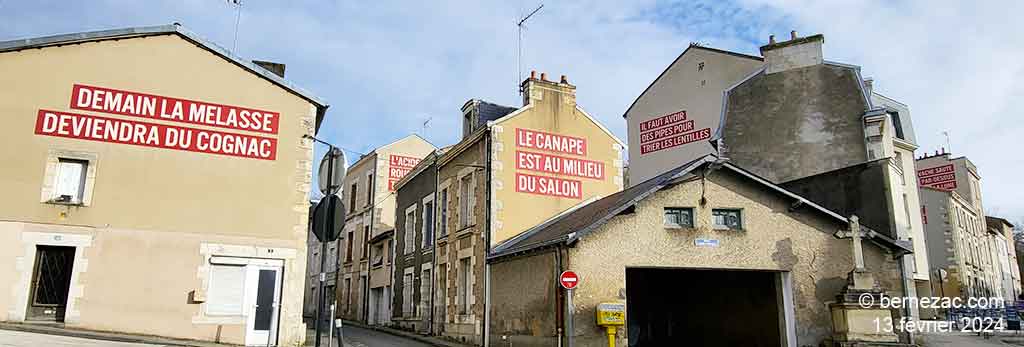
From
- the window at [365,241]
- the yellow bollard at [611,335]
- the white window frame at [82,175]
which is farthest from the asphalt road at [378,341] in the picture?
the window at [365,241]

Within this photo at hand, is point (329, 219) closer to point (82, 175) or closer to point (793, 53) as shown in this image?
point (82, 175)

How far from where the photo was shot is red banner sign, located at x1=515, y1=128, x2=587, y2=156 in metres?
18.0

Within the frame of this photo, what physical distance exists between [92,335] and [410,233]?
1288cm

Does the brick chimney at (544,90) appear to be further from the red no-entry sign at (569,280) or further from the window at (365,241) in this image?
the window at (365,241)

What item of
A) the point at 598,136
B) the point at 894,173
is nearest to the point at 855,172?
the point at 894,173

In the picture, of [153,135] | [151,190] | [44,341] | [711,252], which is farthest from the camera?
[711,252]

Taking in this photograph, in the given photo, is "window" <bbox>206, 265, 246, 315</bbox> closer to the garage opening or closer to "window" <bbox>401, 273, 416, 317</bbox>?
the garage opening

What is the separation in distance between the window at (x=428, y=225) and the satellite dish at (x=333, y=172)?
14120 mm

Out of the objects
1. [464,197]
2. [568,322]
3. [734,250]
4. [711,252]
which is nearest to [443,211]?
[464,197]

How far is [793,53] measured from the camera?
61.0 ft

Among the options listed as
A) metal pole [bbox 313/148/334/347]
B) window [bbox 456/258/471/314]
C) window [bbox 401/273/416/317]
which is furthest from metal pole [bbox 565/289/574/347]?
window [bbox 401/273/416/317]

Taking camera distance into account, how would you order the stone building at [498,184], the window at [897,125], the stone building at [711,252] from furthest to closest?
the window at [897,125], the stone building at [498,184], the stone building at [711,252]

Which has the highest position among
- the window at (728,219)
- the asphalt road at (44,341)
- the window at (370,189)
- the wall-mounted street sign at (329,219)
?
the window at (370,189)

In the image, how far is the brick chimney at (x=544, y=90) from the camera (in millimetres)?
18484
